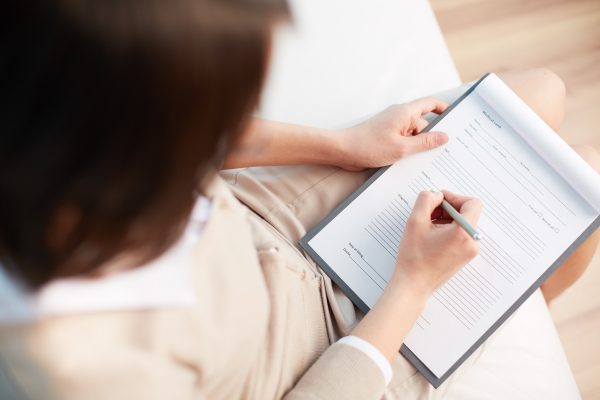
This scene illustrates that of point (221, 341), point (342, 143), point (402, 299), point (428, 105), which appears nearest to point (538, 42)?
point (428, 105)

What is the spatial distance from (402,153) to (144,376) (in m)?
0.42

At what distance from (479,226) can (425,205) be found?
0.10 metres

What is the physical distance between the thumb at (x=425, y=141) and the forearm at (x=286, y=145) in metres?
0.09

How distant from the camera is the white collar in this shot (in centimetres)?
41

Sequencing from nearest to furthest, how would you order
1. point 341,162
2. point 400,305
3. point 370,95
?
1. point 400,305
2. point 341,162
3. point 370,95

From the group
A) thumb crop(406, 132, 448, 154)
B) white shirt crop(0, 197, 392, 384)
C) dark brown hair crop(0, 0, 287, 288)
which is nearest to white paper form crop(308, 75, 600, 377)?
thumb crop(406, 132, 448, 154)

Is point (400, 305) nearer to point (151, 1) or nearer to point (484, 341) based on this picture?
point (484, 341)

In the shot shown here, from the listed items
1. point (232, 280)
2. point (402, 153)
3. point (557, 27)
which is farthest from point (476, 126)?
point (557, 27)

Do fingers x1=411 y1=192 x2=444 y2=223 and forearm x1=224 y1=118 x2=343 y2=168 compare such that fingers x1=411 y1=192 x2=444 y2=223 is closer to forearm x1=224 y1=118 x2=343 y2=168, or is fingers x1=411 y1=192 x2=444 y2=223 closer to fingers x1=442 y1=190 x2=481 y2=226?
fingers x1=442 y1=190 x2=481 y2=226

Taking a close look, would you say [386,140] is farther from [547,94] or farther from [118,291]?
[118,291]

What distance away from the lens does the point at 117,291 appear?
44 cm

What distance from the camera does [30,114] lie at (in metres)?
0.30

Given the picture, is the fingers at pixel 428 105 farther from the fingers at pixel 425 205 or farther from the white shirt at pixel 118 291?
the white shirt at pixel 118 291

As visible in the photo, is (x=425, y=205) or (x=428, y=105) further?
(x=428, y=105)
